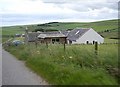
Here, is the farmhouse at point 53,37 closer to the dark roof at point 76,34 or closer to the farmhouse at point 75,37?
the farmhouse at point 75,37

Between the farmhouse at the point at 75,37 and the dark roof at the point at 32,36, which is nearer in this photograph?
the farmhouse at the point at 75,37

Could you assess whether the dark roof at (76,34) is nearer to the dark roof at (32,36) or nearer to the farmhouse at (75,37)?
the farmhouse at (75,37)

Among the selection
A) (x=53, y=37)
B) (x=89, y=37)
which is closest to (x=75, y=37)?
(x=89, y=37)

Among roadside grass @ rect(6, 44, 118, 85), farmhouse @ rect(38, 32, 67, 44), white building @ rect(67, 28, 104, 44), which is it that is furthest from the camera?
farmhouse @ rect(38, 32, 67, 44)

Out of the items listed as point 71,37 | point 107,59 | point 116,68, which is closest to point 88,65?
point 107,59

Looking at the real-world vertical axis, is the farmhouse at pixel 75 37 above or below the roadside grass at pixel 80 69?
below

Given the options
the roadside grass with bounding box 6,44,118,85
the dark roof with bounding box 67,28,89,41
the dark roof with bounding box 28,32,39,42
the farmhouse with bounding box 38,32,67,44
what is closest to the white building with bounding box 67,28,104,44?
the dark roof with bounding box 67,28,89,41

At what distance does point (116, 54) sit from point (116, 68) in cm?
134

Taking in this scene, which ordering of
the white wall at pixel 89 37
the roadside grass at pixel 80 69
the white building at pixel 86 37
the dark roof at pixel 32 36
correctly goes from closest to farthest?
1. the roadside grass at pixel 80 69
2. the white building at pixel 86 37
3. the white wall at pixel 89 37
4. the dark roof at pixel 32 36

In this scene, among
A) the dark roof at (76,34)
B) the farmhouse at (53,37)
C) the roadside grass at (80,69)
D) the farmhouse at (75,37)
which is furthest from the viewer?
the farmhouse at (53,37)

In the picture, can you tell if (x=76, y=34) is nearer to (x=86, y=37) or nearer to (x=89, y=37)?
(x=86, y=37)

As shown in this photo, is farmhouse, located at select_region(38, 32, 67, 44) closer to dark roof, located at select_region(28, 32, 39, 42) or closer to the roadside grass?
dark roof, located at select_region(28, 32, 39, 42)

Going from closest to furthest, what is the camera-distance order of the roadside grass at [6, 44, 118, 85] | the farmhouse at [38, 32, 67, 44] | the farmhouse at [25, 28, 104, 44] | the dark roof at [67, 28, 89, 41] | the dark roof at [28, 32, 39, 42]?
the roadside grass at [6, 44, 118, 85] < the farmhouse at [25, 28, 104, 44] < the dark roof at [67, 28, 89, 41] < the farmhouse at [38, 32, 67, 44] < the dark roof at [28, 32, 39, 42]

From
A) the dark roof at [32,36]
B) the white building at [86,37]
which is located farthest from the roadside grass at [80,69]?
the dark roof at [32,36]
